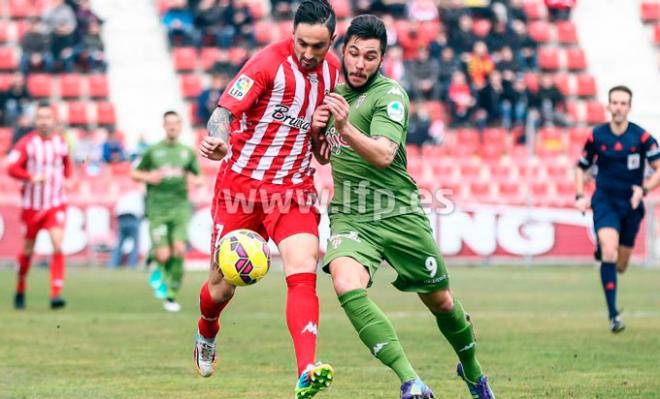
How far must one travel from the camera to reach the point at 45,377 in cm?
860

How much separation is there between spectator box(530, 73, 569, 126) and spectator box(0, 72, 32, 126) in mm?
11149

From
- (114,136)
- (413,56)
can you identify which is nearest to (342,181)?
(114,136)

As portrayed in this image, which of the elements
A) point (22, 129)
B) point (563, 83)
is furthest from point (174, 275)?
point (563, 83)

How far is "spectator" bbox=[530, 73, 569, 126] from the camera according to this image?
26406 millimetres

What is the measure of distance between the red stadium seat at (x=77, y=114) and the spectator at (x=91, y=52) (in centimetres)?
93

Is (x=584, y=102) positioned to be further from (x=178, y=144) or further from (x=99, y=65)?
(x=178, y=144)

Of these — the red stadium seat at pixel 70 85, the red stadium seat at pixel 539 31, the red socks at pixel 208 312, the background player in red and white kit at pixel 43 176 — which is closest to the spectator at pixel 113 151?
the red stadium seat at pixel 70 85

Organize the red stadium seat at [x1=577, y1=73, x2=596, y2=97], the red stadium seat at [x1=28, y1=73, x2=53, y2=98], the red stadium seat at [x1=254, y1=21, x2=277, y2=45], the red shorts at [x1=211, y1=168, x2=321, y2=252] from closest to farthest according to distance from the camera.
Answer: the red shorts at [x1=211, y1=168, x2=321, y2=252] → the red stadium seat at [x1=28, y1=73, x2=53, y2=98] → the red stadium seat at [x1=254, y1=21, x2=277, y2=45] → the red stadium seat at [x1=577, y1=73, x2=596, y2=97]

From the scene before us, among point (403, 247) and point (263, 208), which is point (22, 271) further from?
point (403, 247)

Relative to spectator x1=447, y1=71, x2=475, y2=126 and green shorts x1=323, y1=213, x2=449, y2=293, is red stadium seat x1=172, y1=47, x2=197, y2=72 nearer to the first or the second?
spectator x1=447, y1=71, x2=475, y2=126

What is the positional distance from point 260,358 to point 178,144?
589 cm

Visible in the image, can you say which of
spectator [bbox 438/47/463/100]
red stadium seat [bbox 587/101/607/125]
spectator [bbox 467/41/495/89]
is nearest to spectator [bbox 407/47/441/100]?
spectator [bbox 438/47/463/100]

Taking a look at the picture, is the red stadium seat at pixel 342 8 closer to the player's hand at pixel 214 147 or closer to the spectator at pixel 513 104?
the spectator at pixel 513 104

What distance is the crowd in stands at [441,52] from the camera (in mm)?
25953
